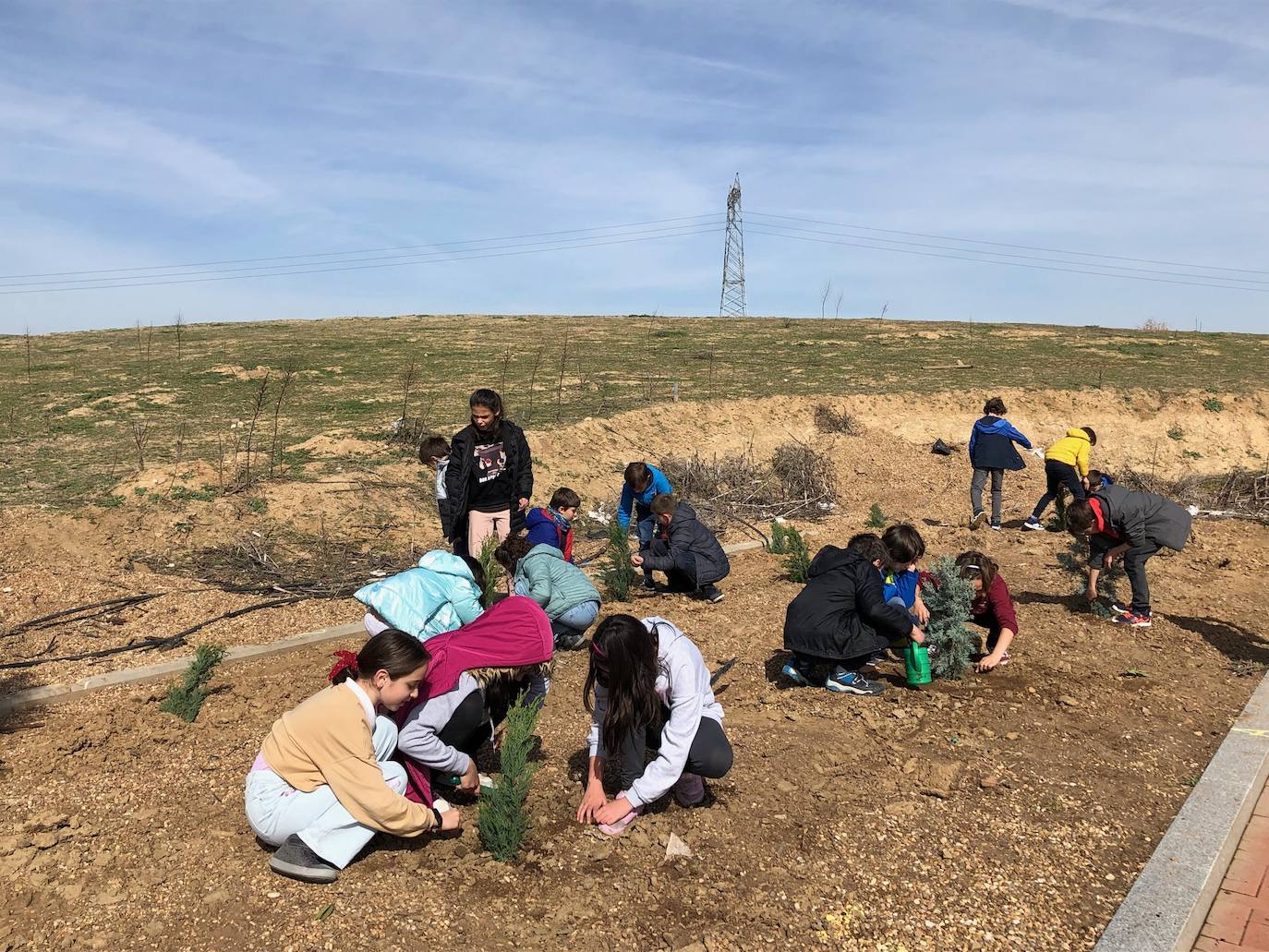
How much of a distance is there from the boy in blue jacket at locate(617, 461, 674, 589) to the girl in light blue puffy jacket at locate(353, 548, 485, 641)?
2529 mm

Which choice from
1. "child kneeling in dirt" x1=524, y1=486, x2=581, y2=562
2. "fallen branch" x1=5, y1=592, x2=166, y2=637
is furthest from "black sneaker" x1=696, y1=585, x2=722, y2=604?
"fallen branch" x1=5, y1=592, x2=166, y2=637

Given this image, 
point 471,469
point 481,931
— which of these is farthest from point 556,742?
point 471,469

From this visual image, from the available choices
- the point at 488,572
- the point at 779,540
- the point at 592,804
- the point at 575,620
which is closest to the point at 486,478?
the point at 488,572

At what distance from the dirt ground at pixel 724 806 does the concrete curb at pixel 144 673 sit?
0.30 ft

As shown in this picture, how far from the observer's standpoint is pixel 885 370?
60.1ft

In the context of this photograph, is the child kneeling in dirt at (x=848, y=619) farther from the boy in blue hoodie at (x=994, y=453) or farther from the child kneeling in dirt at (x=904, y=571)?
the boy in blue hoodie at (x=994, y=453)

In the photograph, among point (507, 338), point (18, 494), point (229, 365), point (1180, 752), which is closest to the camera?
point (1180, 752)

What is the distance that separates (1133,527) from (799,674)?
283 centimetres

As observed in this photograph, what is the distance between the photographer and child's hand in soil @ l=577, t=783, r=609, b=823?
3520 mm

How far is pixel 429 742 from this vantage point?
350cm

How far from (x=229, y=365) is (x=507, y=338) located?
8418 mm

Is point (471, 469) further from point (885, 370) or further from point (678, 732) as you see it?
point (885, 370)

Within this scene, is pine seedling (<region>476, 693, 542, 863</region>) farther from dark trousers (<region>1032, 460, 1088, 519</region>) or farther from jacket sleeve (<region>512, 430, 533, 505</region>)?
dark trousers (<region>1032, 460, 1088, 519</region>)

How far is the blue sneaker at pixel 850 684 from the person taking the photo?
16.1 feet
